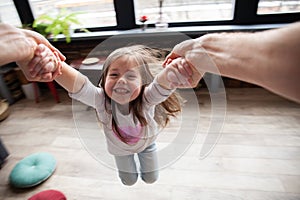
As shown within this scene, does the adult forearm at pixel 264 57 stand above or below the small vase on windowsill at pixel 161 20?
above

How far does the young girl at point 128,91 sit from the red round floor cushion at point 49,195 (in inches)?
19.2

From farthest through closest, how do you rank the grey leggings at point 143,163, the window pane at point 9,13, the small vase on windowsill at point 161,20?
the window pane at point 9,13, the small vase on windowsill at point 161,20, the grey leggings at point 143,163

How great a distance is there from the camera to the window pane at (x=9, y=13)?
1875 mm

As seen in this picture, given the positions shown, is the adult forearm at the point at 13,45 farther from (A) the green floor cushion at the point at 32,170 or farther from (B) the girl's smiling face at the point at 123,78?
(A) the green floor cushion at the point at 32,170

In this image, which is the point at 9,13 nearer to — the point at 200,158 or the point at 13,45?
the point at 13,45

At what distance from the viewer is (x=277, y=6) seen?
1.59 m

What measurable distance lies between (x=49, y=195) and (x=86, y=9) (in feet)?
4.63

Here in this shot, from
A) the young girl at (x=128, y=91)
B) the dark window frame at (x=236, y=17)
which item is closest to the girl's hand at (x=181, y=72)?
the young girl at (x=128, y=91)

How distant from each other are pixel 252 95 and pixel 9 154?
184 cm

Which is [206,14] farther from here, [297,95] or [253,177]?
[297,95]

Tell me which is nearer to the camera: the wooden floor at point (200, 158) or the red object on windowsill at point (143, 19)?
the wooden floor at point (200, 158)

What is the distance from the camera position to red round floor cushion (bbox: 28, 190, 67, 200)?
1.01 m

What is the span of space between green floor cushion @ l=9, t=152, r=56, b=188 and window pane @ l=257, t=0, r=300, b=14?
183 centimetres

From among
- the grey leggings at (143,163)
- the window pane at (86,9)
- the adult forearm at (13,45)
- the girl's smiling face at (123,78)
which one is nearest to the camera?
the adult forearm at (13,45)
